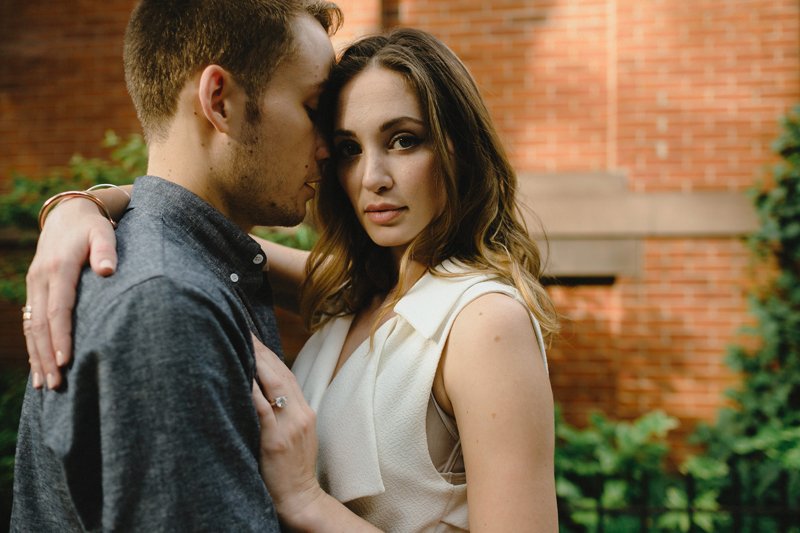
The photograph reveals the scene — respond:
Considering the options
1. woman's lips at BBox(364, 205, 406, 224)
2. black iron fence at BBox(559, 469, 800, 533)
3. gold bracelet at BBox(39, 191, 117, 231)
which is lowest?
black iron fence at BBox(559, 469, 800, 533)

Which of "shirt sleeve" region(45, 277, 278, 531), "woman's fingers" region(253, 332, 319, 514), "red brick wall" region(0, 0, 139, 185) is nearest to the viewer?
"shirt sleeve" region(45, 277, 278, 531)

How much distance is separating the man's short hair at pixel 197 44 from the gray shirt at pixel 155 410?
0.48m

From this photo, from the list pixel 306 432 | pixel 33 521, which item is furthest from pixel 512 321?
pixel 33 521

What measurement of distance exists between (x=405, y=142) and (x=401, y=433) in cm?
77

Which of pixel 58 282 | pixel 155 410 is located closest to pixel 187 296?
pixel 155 410

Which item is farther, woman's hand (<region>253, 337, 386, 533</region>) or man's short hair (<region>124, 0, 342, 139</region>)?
man's short hair (<region>124, 0, 342, 139</region>)

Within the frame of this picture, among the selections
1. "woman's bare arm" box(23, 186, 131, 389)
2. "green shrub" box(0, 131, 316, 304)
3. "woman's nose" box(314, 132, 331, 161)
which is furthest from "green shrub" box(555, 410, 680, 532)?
"woman's bare arm" box(23, 186, 131, 389)

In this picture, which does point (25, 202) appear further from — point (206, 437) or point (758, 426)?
point (758, 426)

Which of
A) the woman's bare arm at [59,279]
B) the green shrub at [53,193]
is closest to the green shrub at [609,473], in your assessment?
the green shrub at [53,193]

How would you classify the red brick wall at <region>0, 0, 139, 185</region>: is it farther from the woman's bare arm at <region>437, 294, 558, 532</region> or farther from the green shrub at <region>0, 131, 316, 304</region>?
the woman's bare arm at <region>437, 294, 558, 532</region>

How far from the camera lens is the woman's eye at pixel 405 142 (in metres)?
1.84

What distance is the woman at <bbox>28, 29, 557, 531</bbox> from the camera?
1469mm

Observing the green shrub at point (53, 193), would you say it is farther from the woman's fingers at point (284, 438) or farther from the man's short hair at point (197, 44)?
the woman's fingers at point (284, 438)

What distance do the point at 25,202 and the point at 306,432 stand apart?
3.96m
